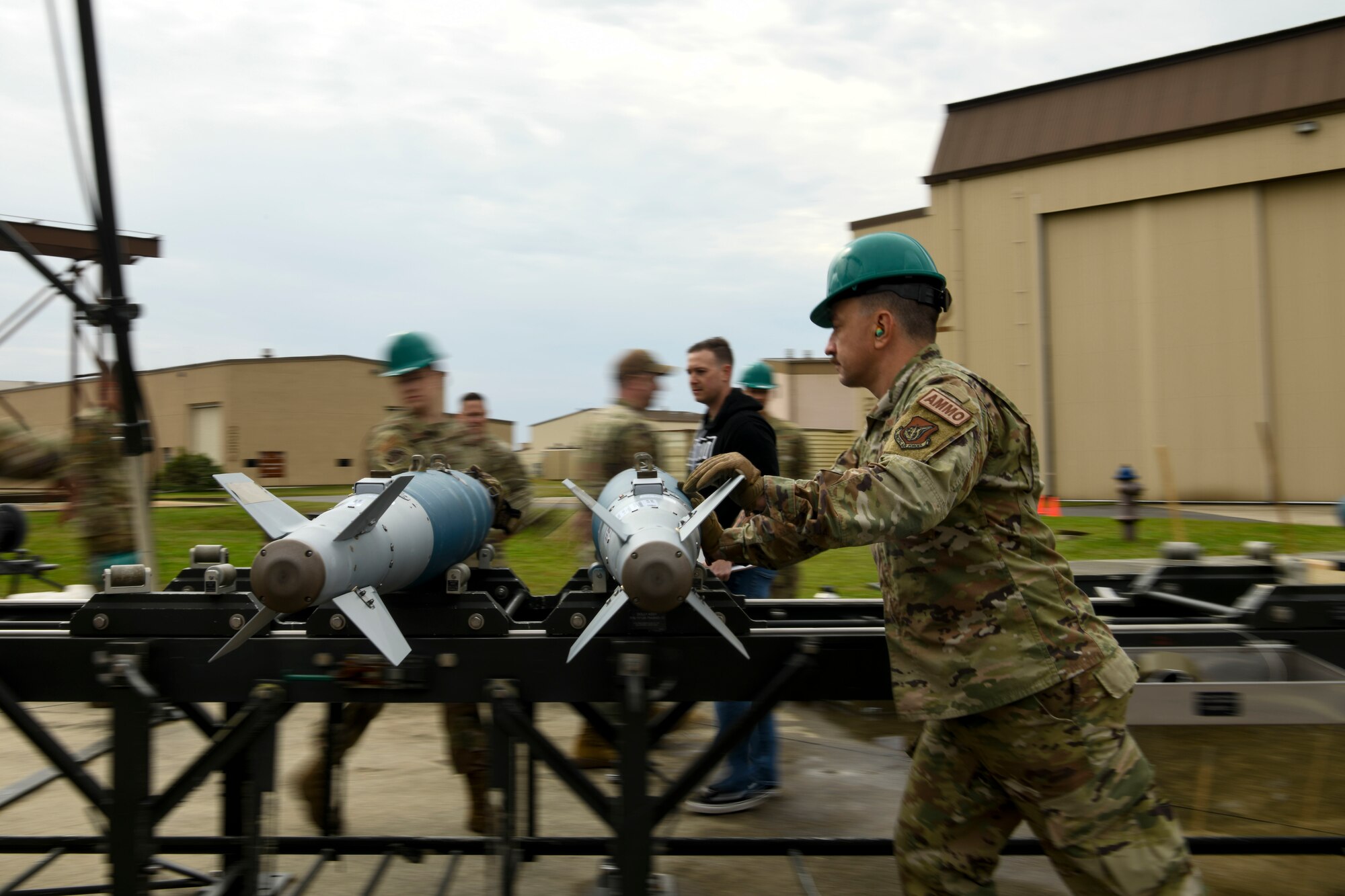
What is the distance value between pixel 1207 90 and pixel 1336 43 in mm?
2201

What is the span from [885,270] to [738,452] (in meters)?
2.21

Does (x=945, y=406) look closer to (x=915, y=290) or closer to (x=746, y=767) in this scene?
(x=915, y=290)

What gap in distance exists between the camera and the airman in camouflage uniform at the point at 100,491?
6031mm

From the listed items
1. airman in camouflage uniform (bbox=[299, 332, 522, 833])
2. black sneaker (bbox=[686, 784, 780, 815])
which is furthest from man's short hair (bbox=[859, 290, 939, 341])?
black sneaker (bbox=[686, 784, 780, 815])

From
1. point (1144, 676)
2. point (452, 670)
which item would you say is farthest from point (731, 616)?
point (1144, 676)

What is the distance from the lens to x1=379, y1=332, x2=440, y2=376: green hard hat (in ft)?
14.7

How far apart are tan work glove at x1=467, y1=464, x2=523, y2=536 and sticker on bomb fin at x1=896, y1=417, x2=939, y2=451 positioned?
71.9 inches

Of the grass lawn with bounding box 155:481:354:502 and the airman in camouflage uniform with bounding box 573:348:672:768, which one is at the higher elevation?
the airman in camouflage uniform with bounding box 573:348:672:768

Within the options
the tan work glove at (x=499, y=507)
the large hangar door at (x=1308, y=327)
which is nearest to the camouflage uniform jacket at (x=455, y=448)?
the tan work glove at (x=499, y=507)

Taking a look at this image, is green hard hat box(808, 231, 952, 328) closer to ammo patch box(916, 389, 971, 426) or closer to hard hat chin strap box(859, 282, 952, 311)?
hard hat chin strap box(859, 282, 952, 311)

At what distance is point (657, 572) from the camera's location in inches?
92.0

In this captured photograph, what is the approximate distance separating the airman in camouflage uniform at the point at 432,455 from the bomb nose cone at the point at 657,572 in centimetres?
197

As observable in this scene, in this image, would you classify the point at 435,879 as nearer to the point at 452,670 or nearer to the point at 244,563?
the point at 452,670

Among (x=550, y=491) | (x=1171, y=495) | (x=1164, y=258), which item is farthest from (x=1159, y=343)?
(x=1171, y=495)
